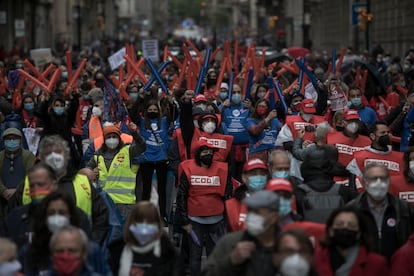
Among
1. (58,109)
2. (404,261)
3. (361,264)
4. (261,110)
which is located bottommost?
(404,261)

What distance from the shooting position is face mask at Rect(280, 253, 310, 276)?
20.7ft

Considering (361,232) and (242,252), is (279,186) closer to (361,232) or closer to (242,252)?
(361,232)

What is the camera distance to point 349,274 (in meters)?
7.16

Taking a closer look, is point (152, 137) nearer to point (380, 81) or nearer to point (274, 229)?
point (274, 229)

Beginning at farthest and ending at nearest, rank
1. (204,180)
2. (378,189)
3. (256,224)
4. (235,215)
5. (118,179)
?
(118,179) → (204,180) → (235,215) → (378,189) → (256,224)

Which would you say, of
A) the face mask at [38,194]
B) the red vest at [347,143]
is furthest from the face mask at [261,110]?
the face mask at [38,194]

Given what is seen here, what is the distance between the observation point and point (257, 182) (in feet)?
28.7

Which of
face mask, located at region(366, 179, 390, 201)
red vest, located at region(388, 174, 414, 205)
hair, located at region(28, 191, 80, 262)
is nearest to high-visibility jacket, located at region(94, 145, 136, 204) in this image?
red vest, located at region(388, 174, 414, 205)

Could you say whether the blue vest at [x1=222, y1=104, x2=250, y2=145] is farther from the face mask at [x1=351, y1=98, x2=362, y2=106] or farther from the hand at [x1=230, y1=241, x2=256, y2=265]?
the hand at [x1=230, y1=241, x2=256, y2=265]

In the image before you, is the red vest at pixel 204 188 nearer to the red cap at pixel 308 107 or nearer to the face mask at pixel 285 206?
the red cap at pixel 308 107

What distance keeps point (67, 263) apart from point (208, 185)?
412 centimetres

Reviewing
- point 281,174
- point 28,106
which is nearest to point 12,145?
point 281,174

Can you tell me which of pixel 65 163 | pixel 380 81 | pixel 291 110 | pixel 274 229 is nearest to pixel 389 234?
pixel 274 229

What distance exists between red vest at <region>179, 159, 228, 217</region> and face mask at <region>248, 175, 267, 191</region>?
196cm
